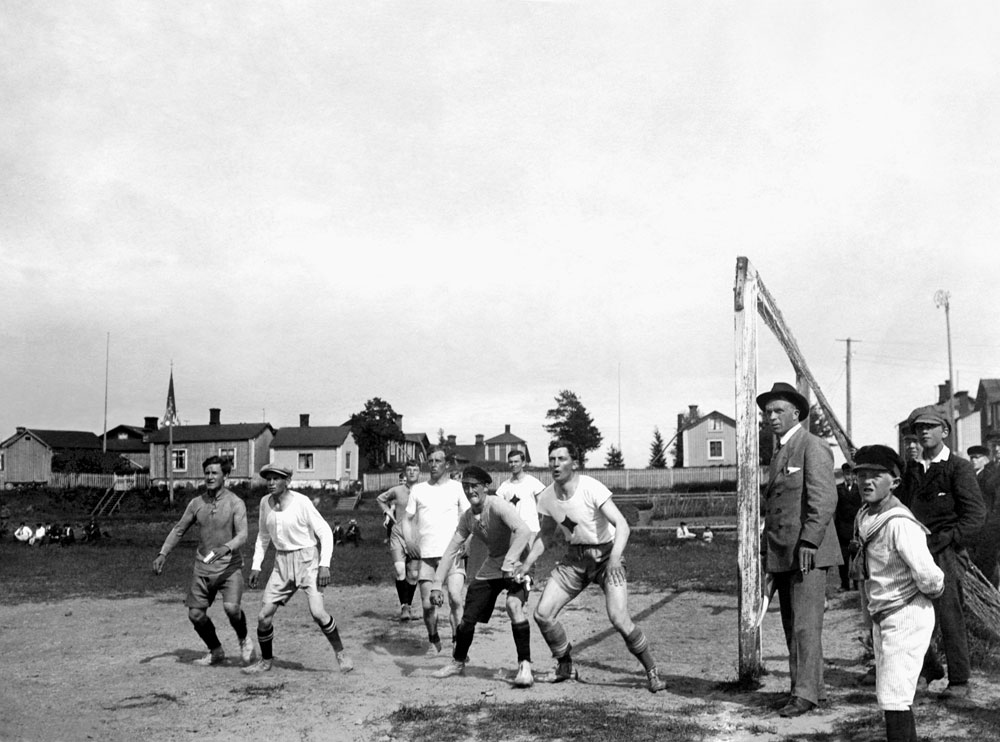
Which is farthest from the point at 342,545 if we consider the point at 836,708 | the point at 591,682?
the point at 836,708

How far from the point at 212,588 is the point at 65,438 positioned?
70747 mm

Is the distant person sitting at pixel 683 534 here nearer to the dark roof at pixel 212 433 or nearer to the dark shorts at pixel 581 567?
the dark shorts at pixel 581 567

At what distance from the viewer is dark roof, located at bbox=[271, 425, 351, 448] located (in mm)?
65562

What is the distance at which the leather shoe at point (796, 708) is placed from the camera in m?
6.91

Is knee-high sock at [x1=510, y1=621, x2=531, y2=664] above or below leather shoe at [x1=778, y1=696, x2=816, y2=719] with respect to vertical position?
above

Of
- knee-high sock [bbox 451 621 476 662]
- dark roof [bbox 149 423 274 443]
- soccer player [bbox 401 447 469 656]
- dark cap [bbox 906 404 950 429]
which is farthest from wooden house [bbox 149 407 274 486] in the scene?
dark cap [bbox 906 404 950 429]

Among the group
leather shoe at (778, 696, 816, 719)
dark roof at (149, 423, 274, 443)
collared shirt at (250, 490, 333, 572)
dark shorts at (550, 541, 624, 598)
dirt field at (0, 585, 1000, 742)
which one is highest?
dark roof at (149, 423, 274, 443)

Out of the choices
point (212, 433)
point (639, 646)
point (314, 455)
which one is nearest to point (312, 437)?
point (314, 455)

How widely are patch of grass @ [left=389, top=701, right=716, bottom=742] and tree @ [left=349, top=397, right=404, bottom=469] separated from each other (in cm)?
7077

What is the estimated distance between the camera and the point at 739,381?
27.0ft

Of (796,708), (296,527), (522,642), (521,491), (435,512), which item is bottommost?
(796,708)

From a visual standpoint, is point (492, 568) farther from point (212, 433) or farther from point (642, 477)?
point (212, 433)

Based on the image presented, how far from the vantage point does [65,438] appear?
73.9 meters

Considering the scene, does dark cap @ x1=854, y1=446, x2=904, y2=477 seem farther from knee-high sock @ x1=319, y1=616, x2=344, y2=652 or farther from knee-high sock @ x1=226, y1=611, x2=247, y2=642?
knee-high sock @ x1=226, y1=611, x2=247, y2=642
